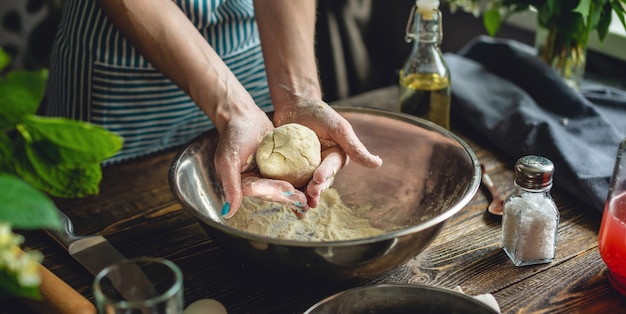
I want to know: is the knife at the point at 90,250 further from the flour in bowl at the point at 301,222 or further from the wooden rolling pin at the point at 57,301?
the flour in bowl at the point at 301,222

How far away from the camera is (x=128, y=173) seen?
50.2 inches

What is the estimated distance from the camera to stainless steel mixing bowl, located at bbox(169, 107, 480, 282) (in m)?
0.80

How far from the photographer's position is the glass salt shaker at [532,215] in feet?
Answer: 3.00

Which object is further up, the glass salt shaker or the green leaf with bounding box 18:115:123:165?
the green leaf with bounding box 18:115:123:165

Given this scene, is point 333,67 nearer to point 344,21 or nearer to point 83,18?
point 344,21

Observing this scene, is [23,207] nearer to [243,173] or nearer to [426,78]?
[243,173]

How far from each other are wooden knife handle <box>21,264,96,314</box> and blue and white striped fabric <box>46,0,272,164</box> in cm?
55

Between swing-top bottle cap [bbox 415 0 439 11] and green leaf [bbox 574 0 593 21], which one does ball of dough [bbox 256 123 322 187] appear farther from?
green leaf [bbox 574 0 593 21]

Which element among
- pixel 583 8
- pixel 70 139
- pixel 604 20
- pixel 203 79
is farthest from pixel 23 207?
pixel 604 20

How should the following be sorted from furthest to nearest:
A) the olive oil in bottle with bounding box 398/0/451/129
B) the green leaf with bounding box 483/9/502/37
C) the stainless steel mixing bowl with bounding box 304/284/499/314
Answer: the green leaf with bounding box 483/9/502/37
the olive oil in bottle with bounding box 398/0/451/129
the stainless steel mixing bowl with bounding box 304/284/499/314

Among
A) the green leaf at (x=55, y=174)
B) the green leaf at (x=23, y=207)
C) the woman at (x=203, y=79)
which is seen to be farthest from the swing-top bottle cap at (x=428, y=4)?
the green leaf at (x=23, y=207)

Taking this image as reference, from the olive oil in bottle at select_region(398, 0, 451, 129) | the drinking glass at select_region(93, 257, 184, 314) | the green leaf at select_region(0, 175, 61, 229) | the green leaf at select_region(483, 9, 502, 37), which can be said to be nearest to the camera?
the green leaf at select_region(0, 175, 61, 229)

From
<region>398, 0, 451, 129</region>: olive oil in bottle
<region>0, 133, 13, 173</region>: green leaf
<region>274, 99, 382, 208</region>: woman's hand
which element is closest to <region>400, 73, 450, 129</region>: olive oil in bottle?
<region>398, 0, 451, 129</region>: olive oil in bottle

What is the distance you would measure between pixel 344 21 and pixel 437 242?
193cm
